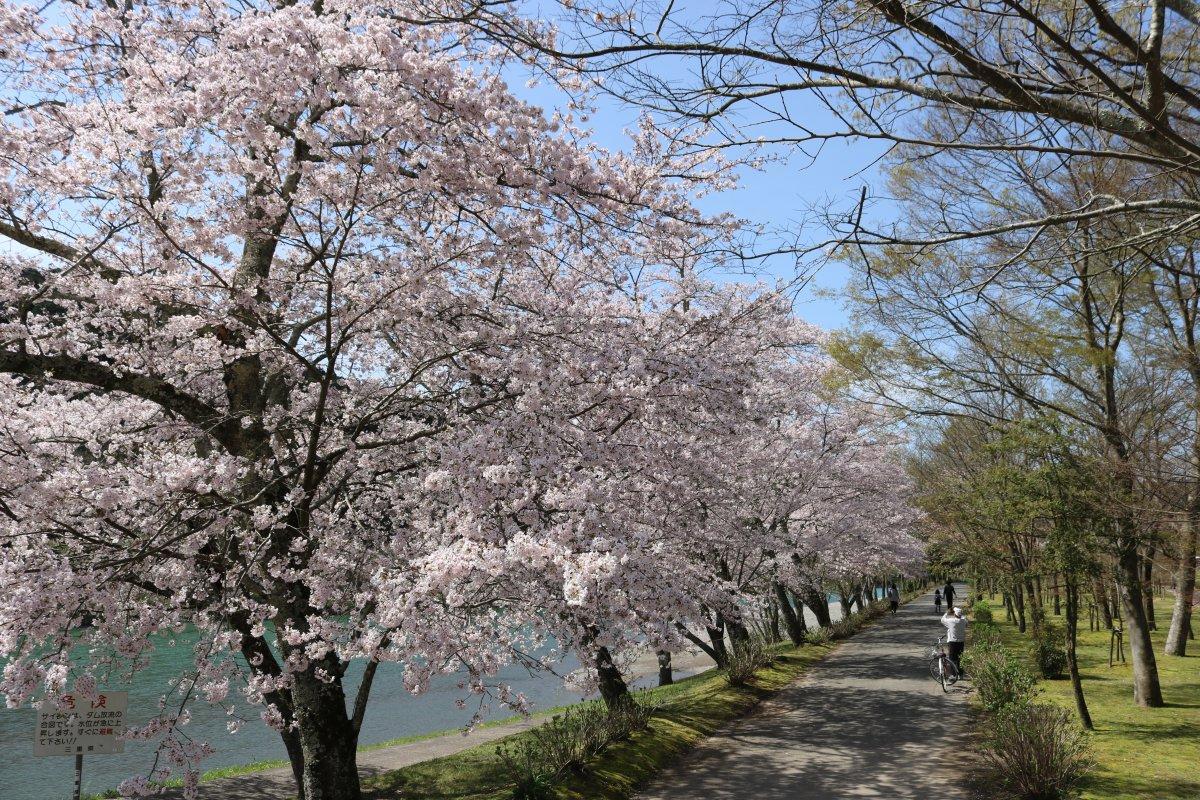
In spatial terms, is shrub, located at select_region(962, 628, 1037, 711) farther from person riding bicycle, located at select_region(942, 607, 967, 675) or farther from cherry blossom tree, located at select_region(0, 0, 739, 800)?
cherry blossom tree, located at select_region(0, 0, 739, 800)

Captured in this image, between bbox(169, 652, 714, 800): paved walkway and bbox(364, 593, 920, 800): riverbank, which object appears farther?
→ bbox(169, 652, 714, 800): paved walkway

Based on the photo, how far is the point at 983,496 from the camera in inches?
539

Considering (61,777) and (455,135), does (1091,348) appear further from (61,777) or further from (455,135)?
(61,777)

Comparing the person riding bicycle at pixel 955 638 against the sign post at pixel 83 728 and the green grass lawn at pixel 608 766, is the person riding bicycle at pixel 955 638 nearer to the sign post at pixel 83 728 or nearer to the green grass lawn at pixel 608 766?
the green grass lawn at pixel 608 766

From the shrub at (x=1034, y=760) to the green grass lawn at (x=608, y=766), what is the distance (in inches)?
164

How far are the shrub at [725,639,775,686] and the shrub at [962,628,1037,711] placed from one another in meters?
4.42

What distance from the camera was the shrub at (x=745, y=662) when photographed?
15.4 meters

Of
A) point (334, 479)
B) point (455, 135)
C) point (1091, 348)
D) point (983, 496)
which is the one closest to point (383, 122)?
point (455, 135)

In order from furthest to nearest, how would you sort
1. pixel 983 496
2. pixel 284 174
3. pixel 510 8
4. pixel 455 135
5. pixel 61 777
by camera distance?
pixel 61 777 < pixel 983 496 < pixel 284 174 < pixel 455 135 < pixel 510 8

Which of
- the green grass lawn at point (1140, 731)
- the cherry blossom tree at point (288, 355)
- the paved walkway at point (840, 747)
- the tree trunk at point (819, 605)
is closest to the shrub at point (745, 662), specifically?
the paved walkway at point (840, 747)

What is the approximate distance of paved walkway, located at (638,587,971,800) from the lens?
8773 mm

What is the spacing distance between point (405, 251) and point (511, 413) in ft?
6.55

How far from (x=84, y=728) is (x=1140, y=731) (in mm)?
14025

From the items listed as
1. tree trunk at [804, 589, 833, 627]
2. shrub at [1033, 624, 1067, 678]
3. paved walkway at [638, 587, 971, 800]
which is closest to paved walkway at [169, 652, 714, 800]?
paved walkway at [638, 587, 971, 800]
